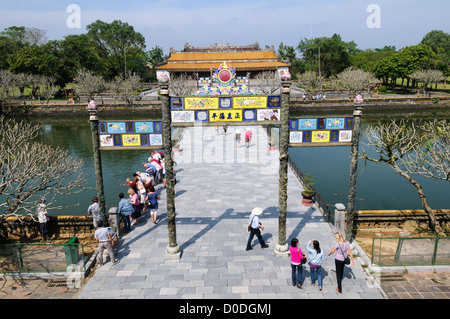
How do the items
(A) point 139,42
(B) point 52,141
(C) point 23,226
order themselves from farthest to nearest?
(A) point 139,42
(B) point 52,141
(C) point 23,226

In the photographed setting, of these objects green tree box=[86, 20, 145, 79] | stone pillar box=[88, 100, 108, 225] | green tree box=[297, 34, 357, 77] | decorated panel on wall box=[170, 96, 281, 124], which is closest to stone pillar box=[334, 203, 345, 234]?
decorated panel on wall box=[170, 96, 281, 124]

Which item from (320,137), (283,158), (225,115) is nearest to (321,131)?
(320,137)

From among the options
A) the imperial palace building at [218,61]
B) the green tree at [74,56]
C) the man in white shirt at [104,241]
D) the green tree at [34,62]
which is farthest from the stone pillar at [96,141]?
the green tree at [74,56]

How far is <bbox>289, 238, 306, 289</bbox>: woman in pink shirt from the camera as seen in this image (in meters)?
8.46

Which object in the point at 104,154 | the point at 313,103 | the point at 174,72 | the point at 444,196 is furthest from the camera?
the point at 174,72

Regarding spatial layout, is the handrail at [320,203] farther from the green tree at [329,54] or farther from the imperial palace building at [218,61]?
the green tree at [329,54]

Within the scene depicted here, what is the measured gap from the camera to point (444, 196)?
62.5 feet

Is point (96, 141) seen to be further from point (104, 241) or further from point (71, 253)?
point (71, 253)

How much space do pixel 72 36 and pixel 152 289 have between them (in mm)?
63802

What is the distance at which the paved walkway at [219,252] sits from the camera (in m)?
8.65

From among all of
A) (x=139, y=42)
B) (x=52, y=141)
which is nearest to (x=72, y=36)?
(x=139, y=42)

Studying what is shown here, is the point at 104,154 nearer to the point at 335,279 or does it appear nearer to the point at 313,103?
the point at 335,279

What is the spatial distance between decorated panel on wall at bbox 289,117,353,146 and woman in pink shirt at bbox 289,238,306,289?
3.26 meters

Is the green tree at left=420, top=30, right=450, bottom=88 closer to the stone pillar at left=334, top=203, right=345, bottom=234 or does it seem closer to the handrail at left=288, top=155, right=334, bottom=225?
the handrail at left=288, top=155, right=334, bottom=225
